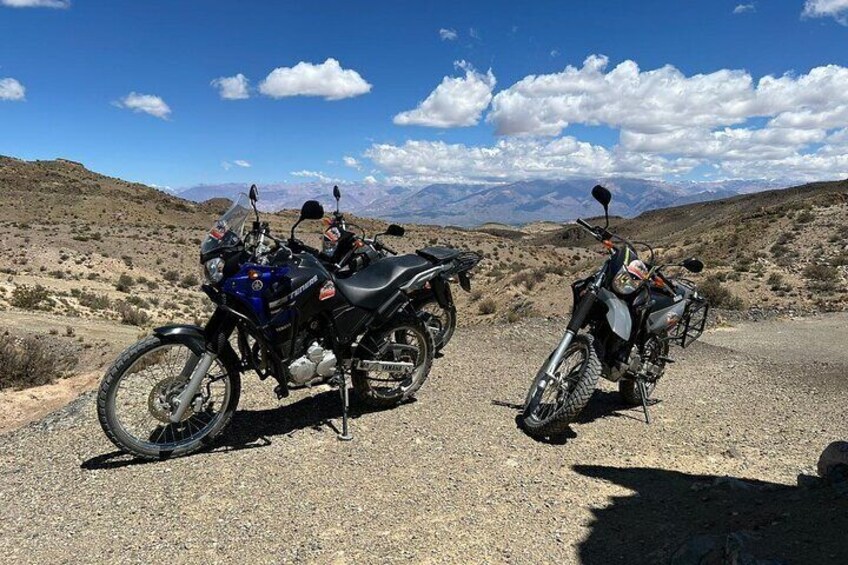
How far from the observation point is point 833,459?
4.34 metres

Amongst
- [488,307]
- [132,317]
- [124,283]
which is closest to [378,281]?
[132,317]

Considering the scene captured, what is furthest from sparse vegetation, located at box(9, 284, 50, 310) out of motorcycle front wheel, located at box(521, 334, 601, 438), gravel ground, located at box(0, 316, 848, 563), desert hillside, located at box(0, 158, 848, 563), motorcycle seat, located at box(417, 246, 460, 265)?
motorcycle front wheel, located at box(521, 334, 601, 438)

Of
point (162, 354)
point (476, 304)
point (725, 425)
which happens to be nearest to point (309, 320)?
point (162, 354)

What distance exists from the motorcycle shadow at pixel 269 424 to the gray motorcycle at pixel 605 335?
1606mm

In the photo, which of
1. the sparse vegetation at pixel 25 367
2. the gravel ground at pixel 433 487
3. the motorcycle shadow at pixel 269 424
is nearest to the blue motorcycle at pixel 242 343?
the motorcycle shadow at pixel 269 424

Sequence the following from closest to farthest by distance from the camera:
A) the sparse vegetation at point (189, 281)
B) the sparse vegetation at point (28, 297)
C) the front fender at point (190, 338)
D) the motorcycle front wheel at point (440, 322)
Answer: the front fender at point (190, 338), the motorcycle front wheel at point (440, 322), the sparse vegetation at point (28, 297), the sparse vegetation at point (189, 281)

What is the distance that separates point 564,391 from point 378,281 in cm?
210

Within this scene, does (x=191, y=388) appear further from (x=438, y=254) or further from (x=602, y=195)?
(x=602, y=195)

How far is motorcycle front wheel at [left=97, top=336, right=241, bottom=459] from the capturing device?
4500mm

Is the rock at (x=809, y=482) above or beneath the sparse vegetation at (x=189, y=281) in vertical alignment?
above

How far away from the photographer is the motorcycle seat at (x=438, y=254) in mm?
6680

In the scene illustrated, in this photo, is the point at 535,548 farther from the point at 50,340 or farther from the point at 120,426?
the point at 50,340

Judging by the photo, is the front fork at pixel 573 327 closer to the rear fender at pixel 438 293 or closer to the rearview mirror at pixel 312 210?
the rear fender at pixel 438 293

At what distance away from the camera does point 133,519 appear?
3.91 meters
